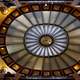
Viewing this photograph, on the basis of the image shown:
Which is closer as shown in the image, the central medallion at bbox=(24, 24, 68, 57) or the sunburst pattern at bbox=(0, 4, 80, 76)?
the sunburst pattern at bbox=(0, 4, 80, 76)

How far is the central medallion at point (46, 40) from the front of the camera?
1325 centimetres

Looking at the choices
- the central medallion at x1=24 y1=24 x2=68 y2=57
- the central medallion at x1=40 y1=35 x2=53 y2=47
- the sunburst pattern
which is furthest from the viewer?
the central medallion at x1=40 y1=35 x2=53 y2=47

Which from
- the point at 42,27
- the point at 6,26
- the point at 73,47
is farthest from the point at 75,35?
the point at 6,26

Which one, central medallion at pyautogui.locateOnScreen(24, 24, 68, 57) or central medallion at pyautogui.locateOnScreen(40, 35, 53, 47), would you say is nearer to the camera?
central medallion at pyautogui.locateOnScreen(24, 24, 68, 57)

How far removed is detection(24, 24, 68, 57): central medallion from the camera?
13.2 meters

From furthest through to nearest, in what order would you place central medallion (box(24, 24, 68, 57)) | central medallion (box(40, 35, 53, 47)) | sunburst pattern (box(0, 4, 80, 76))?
1. central medallion (box(40, 35, 53, 47))
2. central medallion (box(24, 24, 68, 57))
3. sunburst pattern (box(0, 4, 80, 76))

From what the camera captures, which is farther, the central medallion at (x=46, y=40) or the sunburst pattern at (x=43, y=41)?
the central medallion at (x=46, y=40)

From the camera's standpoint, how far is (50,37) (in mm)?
13359

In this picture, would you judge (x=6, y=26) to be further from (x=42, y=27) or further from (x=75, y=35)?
(x=75, y=35)

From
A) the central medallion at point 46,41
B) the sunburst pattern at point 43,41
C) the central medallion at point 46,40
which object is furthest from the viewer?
the central medallion at point 46,41

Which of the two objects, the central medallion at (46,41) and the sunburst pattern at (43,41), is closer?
the sunburst pattern at (43,41)

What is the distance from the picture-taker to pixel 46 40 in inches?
526

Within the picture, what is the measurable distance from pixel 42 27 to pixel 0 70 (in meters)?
2.43

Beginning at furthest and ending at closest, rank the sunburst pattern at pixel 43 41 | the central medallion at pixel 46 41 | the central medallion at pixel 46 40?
the central medallion at pixel 46 41
the central medallion at pixel 46 40
the sunburst pattern at pixel 43 41
